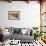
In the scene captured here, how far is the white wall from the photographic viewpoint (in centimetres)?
520

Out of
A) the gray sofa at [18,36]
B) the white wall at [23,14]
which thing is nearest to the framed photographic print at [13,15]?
the white wall at [23,14]

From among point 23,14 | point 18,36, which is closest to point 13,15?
point 23,14

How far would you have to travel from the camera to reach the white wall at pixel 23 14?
5195mm

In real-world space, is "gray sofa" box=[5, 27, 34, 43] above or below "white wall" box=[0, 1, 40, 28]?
below

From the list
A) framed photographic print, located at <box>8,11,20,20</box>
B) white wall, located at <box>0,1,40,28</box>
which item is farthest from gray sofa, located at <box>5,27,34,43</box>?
framed photographic print, located at <box>8,11,20,20</box>

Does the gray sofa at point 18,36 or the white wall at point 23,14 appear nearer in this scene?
the gray sofa at point 18,36

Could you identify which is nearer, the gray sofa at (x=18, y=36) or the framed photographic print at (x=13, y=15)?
the gray sofa at (x=18, y=36)

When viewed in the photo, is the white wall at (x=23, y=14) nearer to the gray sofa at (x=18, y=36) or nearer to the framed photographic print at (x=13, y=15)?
the framed photographic print at (x=13, y=15)

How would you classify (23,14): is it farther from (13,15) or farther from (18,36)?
(18,36)

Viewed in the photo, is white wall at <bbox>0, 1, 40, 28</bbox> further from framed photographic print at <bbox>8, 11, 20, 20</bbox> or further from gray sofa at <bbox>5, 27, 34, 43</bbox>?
gray sofa at <bbox>5, 27, 34, 43</bbox>

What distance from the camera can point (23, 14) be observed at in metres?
5.21

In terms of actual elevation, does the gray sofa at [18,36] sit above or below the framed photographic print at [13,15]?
below

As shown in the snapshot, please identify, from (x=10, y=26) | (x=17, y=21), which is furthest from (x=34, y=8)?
(x=10, y=26)

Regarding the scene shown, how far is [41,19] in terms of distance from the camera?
5.21 meters
